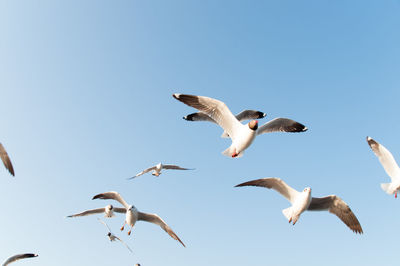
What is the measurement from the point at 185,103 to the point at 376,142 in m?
9.87

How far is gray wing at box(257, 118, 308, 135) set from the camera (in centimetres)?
1406

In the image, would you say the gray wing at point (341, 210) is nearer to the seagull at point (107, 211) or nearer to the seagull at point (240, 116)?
the seagull at point (240, 116)

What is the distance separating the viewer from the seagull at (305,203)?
1319 cm

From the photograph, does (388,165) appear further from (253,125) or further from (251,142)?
(253,125)

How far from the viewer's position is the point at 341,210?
45.4 ft

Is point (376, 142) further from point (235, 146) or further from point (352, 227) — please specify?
point (235, 146)

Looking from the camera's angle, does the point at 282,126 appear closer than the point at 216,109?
No

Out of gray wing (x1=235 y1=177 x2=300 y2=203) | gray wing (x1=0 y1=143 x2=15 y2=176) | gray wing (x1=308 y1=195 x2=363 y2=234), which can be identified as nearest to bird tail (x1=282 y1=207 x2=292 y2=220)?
gray wing (x1=235 y1=177 x2=300 y2=203)

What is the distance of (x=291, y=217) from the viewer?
1315cm

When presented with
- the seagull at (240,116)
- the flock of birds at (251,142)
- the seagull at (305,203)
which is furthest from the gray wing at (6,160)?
the seagull at (305,203)

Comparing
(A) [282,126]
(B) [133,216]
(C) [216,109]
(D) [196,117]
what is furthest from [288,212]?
(B) [133,216]

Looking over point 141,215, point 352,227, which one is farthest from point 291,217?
point 141,215

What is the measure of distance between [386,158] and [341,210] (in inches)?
192

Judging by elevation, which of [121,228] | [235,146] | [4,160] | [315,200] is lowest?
[121,228]
